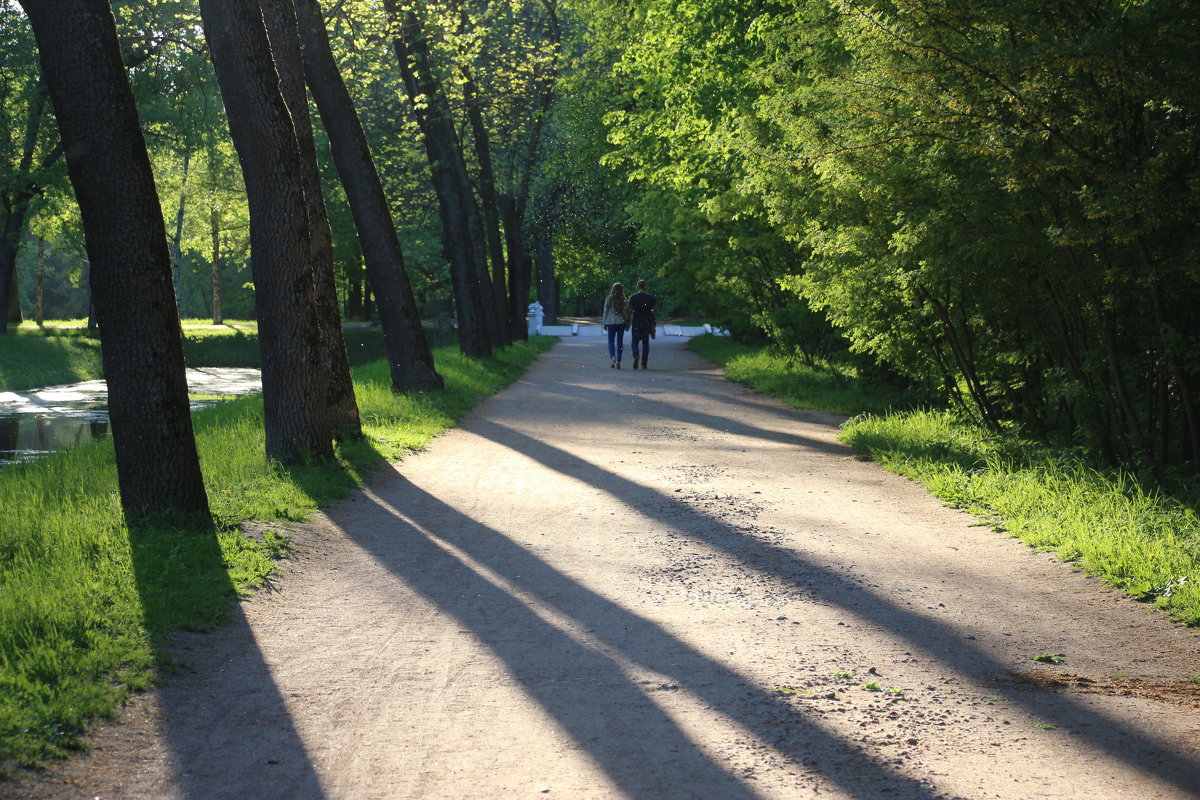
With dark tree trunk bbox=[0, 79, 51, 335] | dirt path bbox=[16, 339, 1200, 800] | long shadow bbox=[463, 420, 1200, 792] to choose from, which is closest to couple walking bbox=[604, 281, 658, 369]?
long shadow bbox=[463, 420, 1200, 792]

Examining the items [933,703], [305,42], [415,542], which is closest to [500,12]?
[305,42]

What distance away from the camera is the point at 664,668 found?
214 inches

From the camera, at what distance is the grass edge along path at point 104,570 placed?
4.68 metres

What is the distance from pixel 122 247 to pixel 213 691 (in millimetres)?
3507

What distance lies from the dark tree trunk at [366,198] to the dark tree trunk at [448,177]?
193 cm

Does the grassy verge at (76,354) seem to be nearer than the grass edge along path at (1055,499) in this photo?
No

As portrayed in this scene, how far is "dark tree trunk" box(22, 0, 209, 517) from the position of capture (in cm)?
723

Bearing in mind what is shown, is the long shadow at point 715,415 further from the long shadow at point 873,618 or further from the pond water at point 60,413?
the pond water at point 60,413

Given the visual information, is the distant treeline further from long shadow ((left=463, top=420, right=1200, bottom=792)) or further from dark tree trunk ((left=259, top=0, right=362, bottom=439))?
dark tree trunk ((left=259, top=0, right=362, bottom=439))

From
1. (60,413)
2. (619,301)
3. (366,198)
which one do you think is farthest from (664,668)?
(619,301)

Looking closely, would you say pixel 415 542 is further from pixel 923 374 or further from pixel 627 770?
pixel 923 374

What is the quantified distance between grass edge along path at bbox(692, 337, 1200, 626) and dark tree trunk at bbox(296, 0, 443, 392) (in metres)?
6.47

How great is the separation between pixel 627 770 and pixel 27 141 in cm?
3525

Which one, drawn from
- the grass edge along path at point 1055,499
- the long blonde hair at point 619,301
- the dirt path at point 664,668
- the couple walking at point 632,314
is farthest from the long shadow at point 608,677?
the couple walking at point 632,314
